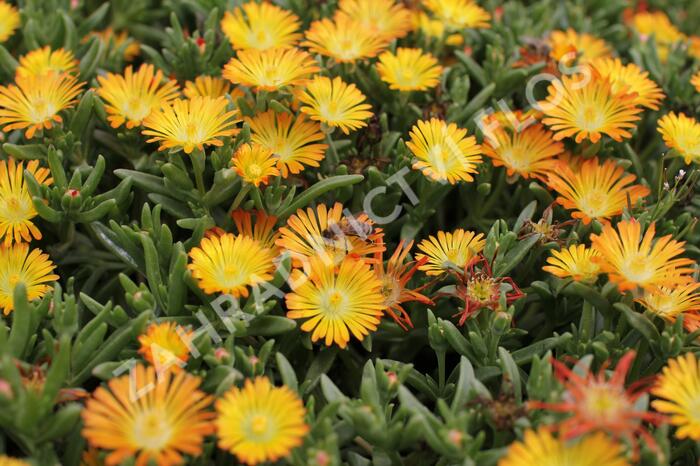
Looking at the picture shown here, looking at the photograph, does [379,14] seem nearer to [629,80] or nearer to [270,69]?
[270,69]

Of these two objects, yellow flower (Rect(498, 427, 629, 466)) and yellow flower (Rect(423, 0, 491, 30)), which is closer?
yellow flower (Rect(498, 427, 629, 466))

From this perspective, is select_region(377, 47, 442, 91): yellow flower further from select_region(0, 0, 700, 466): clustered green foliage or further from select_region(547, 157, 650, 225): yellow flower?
select_region(547, 157, 650, 225): yellow flower

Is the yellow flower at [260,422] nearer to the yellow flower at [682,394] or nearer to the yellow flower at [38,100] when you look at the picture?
the yellow flower at [682,394]

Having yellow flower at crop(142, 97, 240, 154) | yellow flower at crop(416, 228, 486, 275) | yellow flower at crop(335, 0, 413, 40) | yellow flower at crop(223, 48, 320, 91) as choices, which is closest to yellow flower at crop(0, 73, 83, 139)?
yellow flower at crop(142, 97, 240, 154)

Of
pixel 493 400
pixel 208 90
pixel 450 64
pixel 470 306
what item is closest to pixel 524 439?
pixel 493 400

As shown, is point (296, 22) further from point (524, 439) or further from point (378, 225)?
point (524, 439)

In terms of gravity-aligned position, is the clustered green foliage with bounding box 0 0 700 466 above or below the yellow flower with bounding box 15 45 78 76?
below
